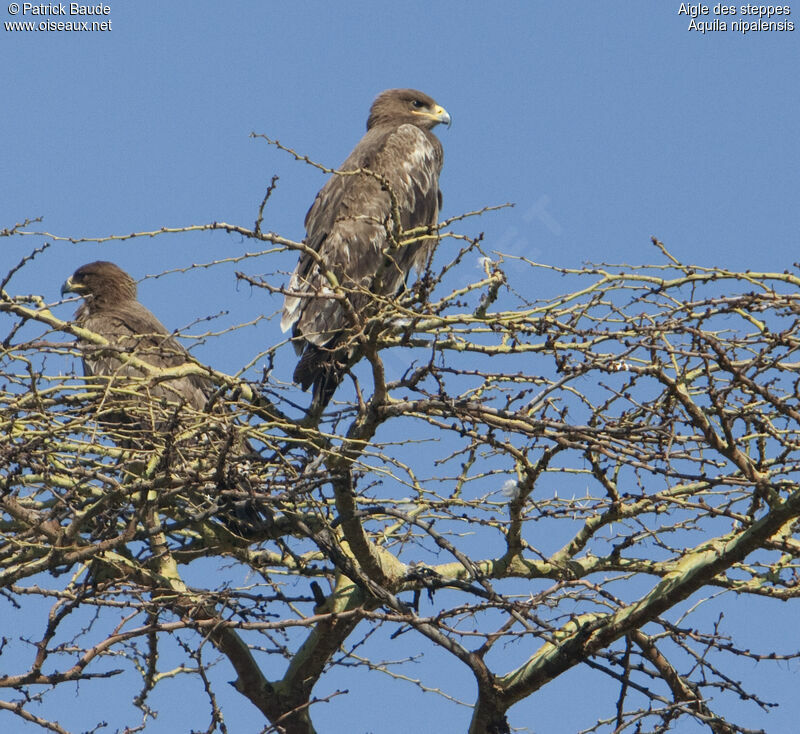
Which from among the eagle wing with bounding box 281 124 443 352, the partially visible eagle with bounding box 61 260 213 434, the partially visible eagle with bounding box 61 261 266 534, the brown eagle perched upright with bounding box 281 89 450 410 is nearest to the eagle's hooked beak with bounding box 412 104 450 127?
the brown eagle perched upright with bounding box 281 89 450 410

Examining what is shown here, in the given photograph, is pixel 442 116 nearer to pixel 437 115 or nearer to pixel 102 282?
pixel 437 115

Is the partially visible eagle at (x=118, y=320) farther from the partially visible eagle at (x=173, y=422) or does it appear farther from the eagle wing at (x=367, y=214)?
the eagle wing at (x=367, y=214)

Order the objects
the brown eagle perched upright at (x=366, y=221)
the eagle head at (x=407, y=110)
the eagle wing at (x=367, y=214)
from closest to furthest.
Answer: the brown eagle perched upright at (x=366, y=221)
the eagle wing at (x=367, y=214)
the eagle head at (x=407, y=110)

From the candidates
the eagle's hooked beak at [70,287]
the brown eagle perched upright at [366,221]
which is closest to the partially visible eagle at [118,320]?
the eagle's hooked beak at [70,287]

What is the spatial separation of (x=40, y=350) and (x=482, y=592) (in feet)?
6.77

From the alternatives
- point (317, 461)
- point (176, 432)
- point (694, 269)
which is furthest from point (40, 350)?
point (694, 269)

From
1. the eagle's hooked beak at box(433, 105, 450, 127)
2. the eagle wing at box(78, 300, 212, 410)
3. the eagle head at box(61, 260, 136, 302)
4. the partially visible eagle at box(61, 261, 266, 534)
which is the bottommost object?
the partially visible eagle at box(61, 261, 266, 534)

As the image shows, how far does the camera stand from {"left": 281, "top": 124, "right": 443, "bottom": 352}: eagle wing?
6.39m

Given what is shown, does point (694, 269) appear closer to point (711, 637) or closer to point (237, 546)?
point (711, 637)

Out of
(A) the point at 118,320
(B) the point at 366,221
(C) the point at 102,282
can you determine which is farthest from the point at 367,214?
(C) the point at 102,282

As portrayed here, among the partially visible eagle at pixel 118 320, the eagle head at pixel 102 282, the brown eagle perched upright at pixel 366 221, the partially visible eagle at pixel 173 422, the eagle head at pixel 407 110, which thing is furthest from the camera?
the eagle head at pixel 407 110

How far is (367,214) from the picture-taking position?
24.0 ft

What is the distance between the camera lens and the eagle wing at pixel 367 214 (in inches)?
251

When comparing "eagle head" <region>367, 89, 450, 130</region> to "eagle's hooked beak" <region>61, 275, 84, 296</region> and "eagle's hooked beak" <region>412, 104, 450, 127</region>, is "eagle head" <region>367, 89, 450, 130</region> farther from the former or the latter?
"eagle's hooked beak" <region>61, 275, 84, 296</region>
